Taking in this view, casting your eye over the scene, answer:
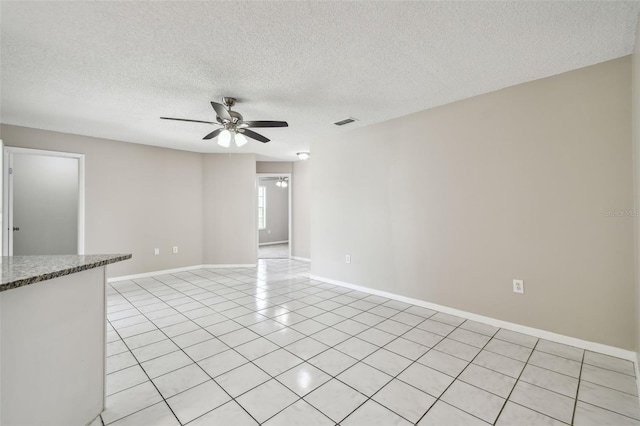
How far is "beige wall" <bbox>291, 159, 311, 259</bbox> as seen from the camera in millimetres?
7012

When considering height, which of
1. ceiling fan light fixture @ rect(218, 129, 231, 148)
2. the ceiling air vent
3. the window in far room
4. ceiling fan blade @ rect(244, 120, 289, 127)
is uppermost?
the ceiling air vent

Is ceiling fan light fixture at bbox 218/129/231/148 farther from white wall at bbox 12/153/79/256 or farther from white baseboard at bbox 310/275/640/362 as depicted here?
white wall at bbox 12/153/79/256

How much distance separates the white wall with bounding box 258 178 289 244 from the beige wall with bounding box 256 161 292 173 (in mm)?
2504

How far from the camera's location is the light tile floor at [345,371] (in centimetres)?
169

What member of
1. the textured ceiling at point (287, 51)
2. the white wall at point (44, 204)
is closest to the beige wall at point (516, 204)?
the textured ceiling at point (287, 51)

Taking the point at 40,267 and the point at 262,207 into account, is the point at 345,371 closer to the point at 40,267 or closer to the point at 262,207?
the point at 40,267

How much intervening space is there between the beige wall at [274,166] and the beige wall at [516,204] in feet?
11.0

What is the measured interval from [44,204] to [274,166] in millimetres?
4467

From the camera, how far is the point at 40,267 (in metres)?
1.44

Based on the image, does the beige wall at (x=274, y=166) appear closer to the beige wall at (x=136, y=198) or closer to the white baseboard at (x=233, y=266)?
the beige wall at (x=136, y=198)

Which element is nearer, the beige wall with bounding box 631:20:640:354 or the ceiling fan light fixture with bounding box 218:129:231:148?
the beige wall with bounding box 631:20:640:354

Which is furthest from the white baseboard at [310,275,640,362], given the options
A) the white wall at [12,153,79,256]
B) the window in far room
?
the window in far room

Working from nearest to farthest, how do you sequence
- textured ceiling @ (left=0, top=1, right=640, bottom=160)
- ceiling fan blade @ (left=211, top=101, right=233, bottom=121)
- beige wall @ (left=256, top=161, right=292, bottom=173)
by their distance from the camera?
textured ceiling @ (left=0, top=1, right=640, bottom=160), ceiling fan blade @ (left=211, top=101, right=233, bottom=121), beige wall @ (left=256, top=161, right=292, bottom=173)

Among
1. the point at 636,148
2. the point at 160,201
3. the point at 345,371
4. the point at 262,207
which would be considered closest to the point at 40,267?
the point at 345,371
